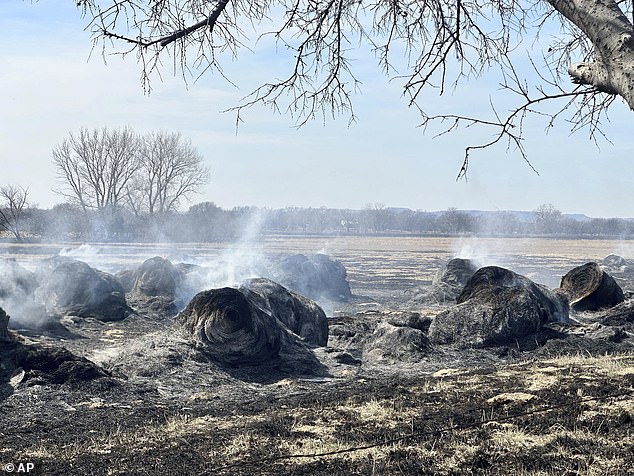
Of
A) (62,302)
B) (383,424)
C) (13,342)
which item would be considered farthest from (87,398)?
(62,302)

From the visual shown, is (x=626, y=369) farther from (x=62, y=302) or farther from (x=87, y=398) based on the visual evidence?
(x=62, y=302)

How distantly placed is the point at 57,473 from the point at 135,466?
612 millimetres

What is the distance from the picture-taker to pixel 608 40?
3.59 meters

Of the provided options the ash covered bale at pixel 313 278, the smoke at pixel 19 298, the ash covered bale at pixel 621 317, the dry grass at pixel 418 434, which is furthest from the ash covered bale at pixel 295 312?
the ash covered bale at pixel 313 278

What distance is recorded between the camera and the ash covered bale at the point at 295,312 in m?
14.5

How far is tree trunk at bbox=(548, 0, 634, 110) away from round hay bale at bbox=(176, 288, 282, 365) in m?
8.57

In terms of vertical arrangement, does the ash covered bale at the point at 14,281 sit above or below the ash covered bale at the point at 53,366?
above

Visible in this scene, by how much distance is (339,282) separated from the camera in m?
26.8

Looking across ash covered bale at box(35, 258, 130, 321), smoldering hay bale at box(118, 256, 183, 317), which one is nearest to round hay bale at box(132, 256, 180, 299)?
smoldering hay bale at box(118, 256, 183, 317)

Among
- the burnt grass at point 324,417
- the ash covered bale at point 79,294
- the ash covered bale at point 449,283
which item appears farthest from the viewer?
the ash covered bale at point 449,283

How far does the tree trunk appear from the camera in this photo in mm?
3492

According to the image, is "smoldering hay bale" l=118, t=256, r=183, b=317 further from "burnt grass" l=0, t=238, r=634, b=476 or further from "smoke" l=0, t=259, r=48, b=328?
"burnt grass" l=0, t=238, r=634, b=476

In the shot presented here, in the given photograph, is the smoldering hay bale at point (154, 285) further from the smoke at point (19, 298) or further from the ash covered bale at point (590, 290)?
the ash covered bale at point (590, 290)

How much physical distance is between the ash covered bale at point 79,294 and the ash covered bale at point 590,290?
1240cm
